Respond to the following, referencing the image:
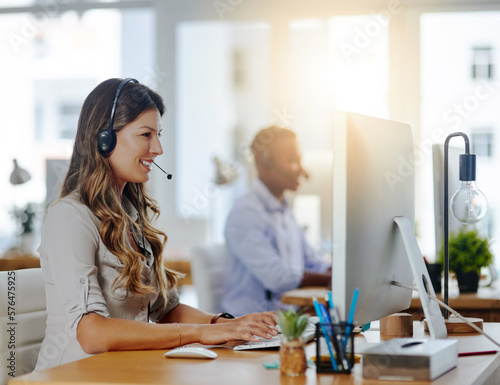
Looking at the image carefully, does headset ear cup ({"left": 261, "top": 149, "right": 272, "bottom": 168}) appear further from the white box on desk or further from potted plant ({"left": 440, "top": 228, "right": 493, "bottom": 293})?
the white box on desk

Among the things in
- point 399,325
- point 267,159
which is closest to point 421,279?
point 399,325

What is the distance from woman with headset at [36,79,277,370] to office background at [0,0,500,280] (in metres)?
2.97

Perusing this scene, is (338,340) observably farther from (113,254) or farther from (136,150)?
(136,150)

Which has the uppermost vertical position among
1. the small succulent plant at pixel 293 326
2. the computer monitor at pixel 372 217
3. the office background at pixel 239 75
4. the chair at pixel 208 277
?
the office background at pixel 239 75

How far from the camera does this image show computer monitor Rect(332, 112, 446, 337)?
4.19 feet

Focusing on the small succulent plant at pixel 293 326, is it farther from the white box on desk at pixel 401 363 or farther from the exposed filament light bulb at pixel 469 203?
the exposed filament light bulb at pixel 469 203

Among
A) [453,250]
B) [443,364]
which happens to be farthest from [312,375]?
[453,250]

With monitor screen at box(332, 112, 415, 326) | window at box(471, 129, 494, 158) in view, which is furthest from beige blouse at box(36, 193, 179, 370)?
window at box(471, 129, 494, 158)

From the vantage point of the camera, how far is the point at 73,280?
156 centimetres

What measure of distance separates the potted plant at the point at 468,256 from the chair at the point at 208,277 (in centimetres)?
104

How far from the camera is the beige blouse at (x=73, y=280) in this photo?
1.56m

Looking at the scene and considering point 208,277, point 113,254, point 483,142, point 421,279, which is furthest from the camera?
point 483,142

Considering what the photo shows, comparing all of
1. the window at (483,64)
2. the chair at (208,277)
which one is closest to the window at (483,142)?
the window at (483,64)

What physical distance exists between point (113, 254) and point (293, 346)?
607 millimetres
